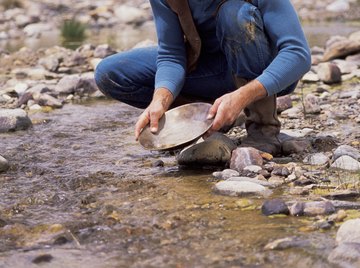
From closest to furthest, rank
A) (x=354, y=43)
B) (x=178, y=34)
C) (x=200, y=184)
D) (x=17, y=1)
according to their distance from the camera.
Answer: (x=200, y=184)
(x=178, y=34)
(x=354, y=43)
(x=17, y=1)

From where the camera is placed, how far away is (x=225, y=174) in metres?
2.72

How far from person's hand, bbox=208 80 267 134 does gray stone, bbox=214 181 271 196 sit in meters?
0.29

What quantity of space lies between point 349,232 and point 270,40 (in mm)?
1228

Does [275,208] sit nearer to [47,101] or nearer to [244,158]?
[244,158]

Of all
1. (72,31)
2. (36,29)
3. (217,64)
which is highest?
(217,64)

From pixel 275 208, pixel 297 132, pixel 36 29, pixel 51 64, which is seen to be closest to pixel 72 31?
pixel 36 29

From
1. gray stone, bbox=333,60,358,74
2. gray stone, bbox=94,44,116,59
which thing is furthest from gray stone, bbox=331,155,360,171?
gray stone, bbox=94,44,116,59

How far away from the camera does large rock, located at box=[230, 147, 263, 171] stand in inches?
110

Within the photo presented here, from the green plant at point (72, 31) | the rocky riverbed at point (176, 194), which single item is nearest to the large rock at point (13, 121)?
the rocky riverbed at point (176, 194)

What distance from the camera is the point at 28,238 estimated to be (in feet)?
7.07

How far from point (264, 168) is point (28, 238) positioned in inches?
39.5

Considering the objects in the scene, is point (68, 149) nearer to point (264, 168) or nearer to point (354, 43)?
point (264, 168)

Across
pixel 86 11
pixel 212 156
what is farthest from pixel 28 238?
pixel 86 11

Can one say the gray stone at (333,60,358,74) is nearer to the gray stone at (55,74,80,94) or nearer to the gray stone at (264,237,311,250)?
the gray stone at (55,74,80,94)
